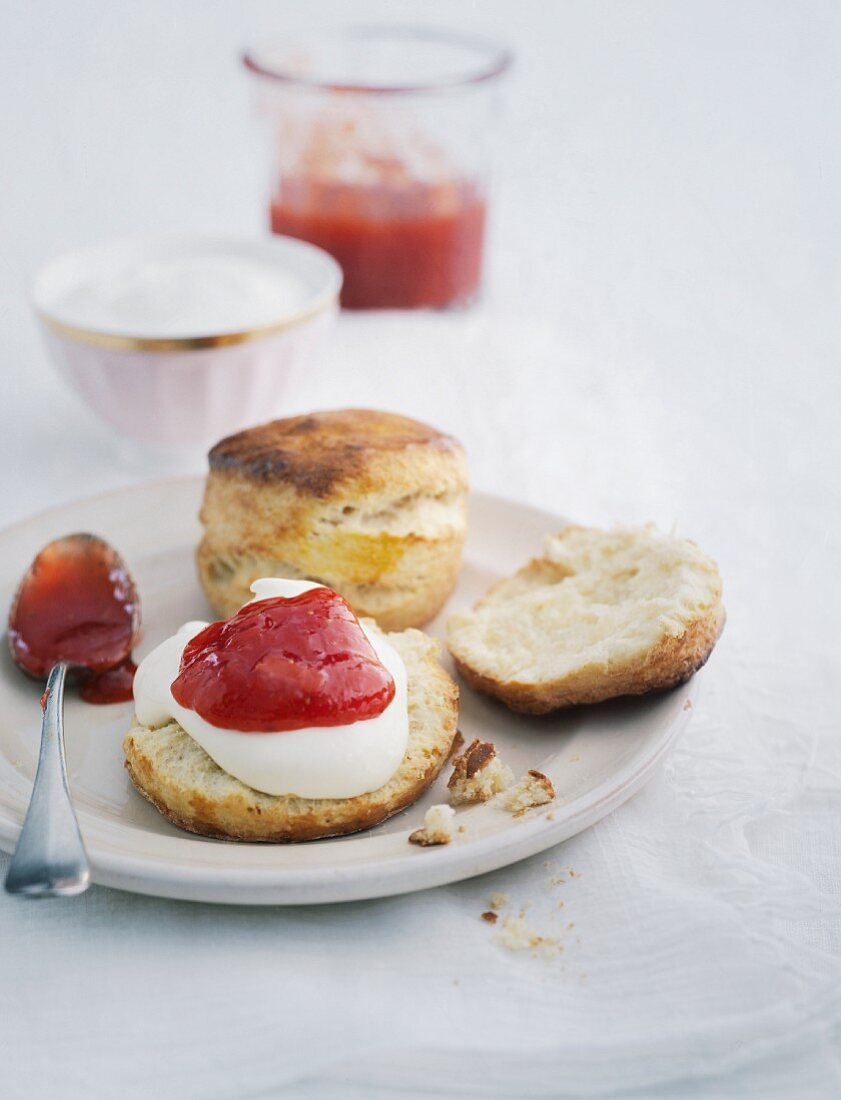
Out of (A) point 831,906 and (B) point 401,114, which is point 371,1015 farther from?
(B) point 401,114

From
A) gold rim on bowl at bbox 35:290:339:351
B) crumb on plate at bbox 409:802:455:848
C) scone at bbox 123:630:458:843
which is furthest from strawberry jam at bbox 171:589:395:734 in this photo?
gold rim on bowl at bbox 35:290:339:351

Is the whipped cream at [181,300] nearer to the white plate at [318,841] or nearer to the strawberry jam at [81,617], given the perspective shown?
the white plate at [318,841]

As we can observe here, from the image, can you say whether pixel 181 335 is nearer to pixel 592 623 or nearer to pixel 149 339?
pixel 149 339

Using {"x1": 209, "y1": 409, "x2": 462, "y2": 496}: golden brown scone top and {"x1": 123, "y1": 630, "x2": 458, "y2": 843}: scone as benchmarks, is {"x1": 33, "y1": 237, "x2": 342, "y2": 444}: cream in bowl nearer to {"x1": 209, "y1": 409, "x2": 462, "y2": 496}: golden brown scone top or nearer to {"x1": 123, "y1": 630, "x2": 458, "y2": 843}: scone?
{"x1": 209, "y1": 409, "x2": 462, "y2": 496}: golden brown scone top

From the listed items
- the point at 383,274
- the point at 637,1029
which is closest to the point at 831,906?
the point at 637,1029

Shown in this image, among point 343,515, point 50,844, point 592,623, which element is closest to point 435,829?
point 50,844

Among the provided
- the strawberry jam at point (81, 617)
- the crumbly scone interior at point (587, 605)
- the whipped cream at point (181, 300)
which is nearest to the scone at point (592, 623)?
the crumbly scone interior at point (587, 605)
